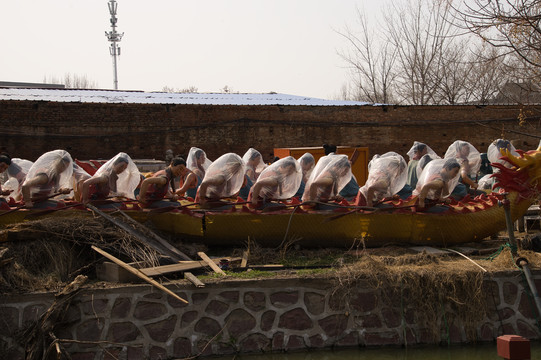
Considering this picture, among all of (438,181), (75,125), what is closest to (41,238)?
(438,181)

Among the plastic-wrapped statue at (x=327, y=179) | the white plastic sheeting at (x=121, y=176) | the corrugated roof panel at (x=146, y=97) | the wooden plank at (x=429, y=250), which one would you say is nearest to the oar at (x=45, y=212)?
the white plastic sheeting at (x=121, y=176)

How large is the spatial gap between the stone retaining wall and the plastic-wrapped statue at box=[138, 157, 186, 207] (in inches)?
99.8

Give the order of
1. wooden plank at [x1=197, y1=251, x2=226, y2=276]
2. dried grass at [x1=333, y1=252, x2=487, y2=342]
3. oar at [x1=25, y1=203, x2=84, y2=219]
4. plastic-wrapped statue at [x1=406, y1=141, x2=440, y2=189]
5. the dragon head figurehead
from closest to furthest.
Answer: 1. dried grass at [x1=333, y1=252, x2=487, y2=342]
2. wooden plank at [x1=197, y1=251, x2=226, y2=276]
3. the dragon head figurehead
4. oar at [x1=25, y1=203, x2=84, y2=219]
5. plastic-wrapped statue at [x1=406, y1=141, x2=440, y2=189]

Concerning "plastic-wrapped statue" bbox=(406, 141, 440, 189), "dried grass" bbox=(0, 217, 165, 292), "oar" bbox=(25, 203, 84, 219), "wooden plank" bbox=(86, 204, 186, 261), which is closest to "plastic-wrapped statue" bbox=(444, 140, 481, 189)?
"plastic-wrapped statue" bbox=(406, 141, 440, 189)

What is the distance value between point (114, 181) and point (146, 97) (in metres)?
12.9

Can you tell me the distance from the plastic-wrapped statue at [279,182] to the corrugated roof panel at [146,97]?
38.0 feet

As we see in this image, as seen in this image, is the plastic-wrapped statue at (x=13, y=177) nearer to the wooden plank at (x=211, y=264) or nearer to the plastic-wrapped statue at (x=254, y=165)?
the wooden plank at (x=211, y=264)

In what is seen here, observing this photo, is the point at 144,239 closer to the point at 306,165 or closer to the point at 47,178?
the point at 47,178

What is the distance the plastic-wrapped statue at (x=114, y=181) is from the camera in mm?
8891

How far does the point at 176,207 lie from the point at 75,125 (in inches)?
421

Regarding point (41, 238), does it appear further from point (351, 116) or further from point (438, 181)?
point (351, 116)

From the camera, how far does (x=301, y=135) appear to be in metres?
20.5

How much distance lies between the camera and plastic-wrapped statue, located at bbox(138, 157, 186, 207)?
8.89m

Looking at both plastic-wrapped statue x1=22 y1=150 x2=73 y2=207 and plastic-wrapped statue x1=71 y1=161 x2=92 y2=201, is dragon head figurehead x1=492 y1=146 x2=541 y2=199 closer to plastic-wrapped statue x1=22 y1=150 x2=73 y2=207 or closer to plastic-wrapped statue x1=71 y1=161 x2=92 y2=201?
plastic-wrapped statue x1=71 y1=161 x2=92 y2=201
